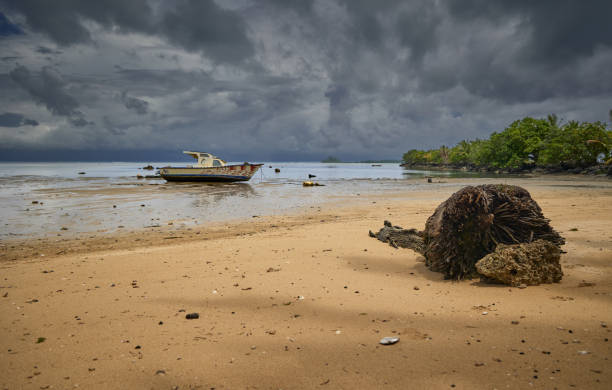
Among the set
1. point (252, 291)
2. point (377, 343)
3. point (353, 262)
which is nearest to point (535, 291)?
point (377, 343)

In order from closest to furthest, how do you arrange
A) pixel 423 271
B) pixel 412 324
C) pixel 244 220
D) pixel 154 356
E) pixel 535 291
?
pixel 154 356 < pixel 412 324 < pixel 535 291 < pixel 423 271 < pixel 244 220

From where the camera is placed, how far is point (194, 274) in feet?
19.9

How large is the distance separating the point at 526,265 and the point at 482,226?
0.75m

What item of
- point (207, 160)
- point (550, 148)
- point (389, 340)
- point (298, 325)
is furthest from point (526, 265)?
point (550, 148)

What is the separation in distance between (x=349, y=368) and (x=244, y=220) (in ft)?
38.2

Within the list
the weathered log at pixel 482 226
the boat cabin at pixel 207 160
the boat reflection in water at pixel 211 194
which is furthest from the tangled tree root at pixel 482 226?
the boat cabin at pixel 207 160

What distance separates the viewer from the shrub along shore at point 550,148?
193 ft

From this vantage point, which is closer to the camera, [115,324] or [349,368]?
[349,368]

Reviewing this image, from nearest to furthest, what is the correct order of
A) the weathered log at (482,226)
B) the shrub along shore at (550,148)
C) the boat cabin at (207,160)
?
the weathered log at (482,226) < the boat cabin at (207,160) < the shrub along shore at (550,148)

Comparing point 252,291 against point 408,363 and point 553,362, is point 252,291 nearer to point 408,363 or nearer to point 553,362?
point 408,363

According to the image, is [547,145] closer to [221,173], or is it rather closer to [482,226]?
[221,173]

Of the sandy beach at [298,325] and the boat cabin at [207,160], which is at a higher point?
the boat cabin at [207,160]

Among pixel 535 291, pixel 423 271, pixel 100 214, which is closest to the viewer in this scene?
pixel 535 291

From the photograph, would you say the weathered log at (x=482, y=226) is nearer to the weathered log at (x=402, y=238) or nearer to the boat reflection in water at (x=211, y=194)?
the weathered log at (x=402, y=238)
